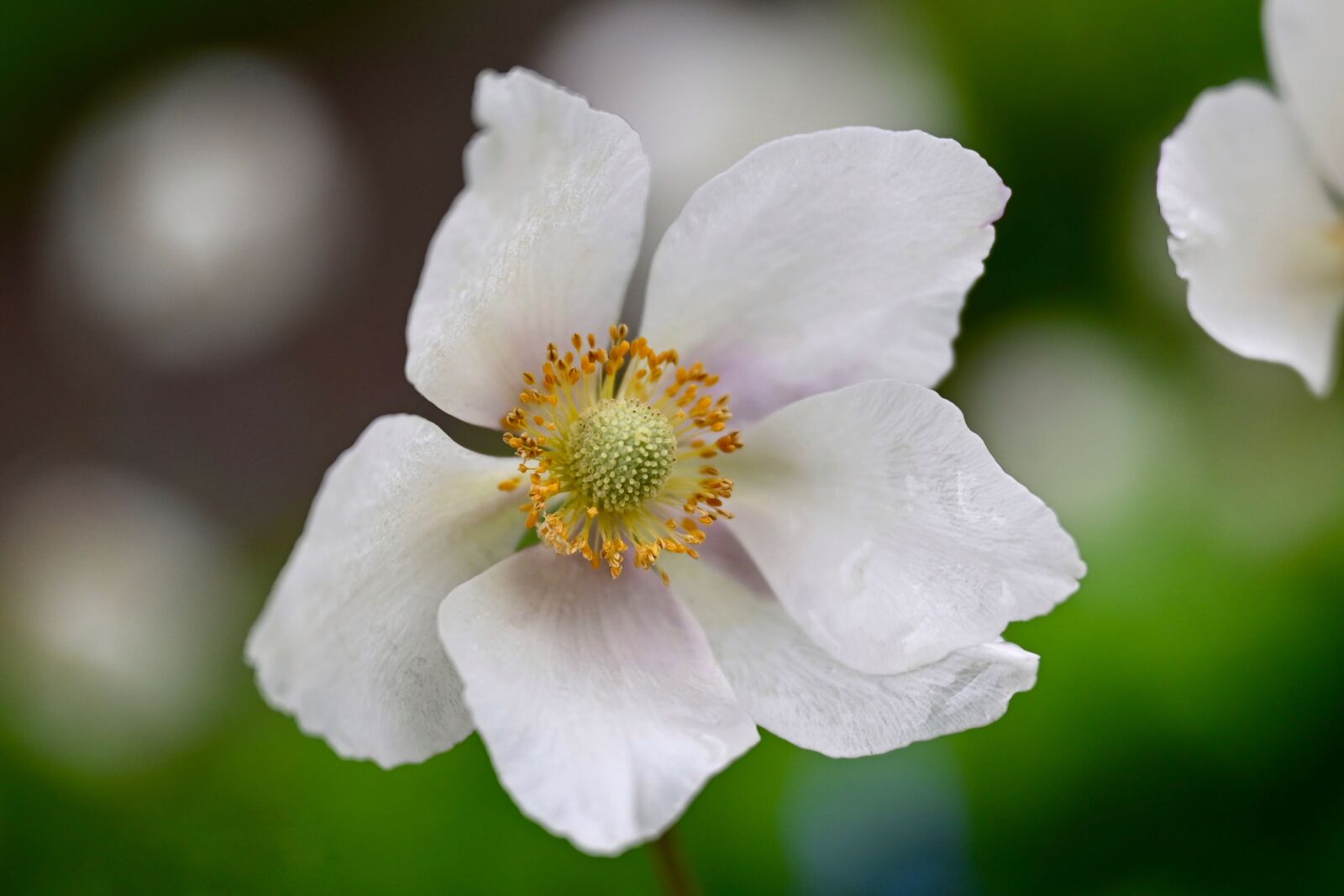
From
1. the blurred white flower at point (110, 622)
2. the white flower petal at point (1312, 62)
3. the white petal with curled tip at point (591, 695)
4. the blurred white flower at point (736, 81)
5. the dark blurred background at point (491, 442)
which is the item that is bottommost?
the blurred white flower at point (110, 622)

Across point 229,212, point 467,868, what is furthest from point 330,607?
point 229,212

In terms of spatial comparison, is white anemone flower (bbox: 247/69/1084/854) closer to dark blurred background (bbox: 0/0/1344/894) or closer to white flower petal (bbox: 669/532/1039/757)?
white flower petal (bbox: 669/532/1039/757)

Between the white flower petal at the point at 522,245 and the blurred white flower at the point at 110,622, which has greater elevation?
the white flower petal at the point at 522,245

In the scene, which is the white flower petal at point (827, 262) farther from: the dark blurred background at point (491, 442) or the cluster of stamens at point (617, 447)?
the dark blurred background at point (491, 442)

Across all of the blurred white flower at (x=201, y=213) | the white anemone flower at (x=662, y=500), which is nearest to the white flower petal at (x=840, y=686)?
the white anemone flower at (x=662, y=500)

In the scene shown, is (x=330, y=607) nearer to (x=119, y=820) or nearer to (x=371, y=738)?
(x=371, y=738)

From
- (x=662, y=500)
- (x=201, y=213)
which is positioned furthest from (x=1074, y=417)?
(x=201, y=213)

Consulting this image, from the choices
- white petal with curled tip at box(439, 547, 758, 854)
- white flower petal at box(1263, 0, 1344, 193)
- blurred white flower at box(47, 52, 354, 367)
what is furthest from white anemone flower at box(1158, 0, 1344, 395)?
blurred white flower at box(47, 52, 354, 367)
